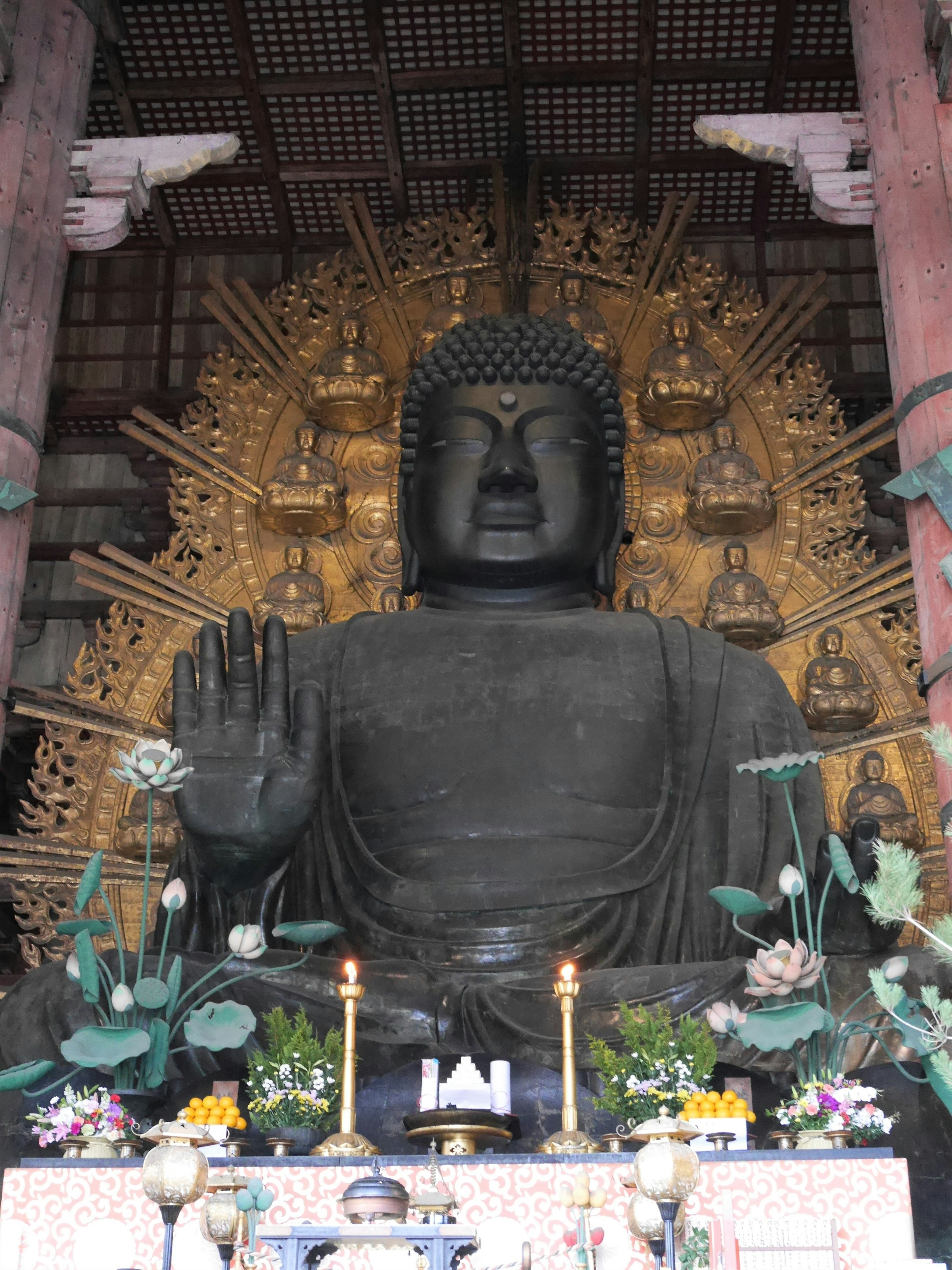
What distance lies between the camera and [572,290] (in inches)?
241

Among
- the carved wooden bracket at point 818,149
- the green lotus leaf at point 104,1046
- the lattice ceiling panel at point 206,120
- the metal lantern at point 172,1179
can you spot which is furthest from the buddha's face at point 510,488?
the metal lantern at point 172,1179

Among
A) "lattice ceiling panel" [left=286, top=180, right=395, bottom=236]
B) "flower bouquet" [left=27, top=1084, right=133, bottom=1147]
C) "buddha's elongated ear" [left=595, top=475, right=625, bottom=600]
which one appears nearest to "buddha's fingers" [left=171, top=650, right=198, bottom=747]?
"flower bouquet" [left=27, top=1084, right=133, bottom=1147]

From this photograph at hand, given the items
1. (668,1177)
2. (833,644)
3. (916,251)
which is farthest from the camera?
(833,644)

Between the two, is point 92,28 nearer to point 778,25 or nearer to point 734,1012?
point 778,25

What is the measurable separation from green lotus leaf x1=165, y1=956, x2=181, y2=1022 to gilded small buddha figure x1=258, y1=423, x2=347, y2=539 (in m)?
2.41

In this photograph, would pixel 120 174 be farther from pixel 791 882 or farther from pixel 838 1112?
pixel 838 1112

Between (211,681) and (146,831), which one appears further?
(146,831)

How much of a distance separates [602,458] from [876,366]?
217cm

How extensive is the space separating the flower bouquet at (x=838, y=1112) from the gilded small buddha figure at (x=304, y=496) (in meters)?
3.05

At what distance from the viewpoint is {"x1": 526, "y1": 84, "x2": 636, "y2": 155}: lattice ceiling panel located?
20.9ft

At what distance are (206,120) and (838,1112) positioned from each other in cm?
481

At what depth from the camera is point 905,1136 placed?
3.63 metres

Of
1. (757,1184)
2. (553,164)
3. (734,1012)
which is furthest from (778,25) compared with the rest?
(757,1184)

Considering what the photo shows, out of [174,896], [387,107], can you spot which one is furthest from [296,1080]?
[387,107]
